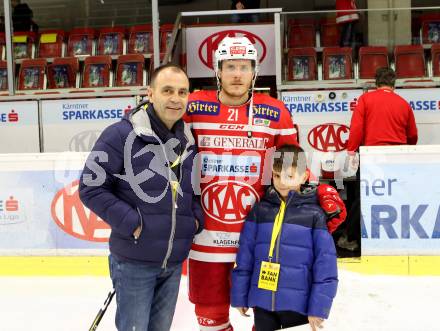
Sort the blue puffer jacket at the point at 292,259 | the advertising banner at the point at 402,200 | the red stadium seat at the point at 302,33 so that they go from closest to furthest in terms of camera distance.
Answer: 1. the blue puffer jacket at the point at 292,259
2. the advertising banner at the point at 402,200
3. the red stadium seat at the point at 302,33

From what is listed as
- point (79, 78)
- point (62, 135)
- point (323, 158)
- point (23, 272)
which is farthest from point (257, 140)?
point (79, 78)

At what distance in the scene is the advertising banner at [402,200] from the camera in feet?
13.5

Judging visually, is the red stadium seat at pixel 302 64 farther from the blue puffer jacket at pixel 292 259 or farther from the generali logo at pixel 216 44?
the blue puffer jacket at pixel 292 259

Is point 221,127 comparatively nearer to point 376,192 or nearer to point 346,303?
point 346,303

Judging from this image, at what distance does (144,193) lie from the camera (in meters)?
2.04

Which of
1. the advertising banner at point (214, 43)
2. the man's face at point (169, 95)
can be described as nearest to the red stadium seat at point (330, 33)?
the advertising banner at point (214, 43)

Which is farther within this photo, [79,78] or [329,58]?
[79,78]

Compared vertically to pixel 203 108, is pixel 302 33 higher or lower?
higher

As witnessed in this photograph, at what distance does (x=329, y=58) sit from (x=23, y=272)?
4.50 metres

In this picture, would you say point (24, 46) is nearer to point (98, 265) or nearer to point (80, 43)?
point (80, 43)

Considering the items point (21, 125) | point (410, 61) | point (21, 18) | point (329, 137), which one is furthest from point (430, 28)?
point (21, 18)

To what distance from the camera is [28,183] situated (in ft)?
14.2

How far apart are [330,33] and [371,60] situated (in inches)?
24.9

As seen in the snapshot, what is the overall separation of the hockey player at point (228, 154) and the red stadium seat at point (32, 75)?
19.6 ft
